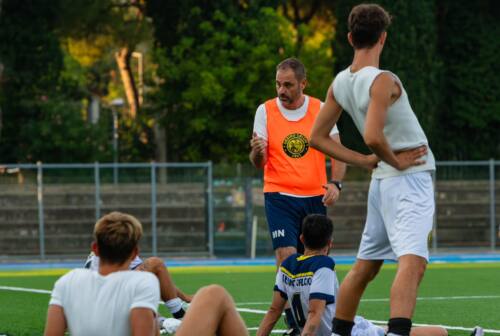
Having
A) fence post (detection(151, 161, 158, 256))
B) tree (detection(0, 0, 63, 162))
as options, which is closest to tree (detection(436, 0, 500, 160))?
tree (detection(0, 0, 63, 162))

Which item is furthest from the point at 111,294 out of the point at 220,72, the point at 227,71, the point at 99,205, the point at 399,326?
the point at 220,72

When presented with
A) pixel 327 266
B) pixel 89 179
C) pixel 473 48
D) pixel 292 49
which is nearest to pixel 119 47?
pixel 292 49

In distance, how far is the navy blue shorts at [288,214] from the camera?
10.0 m

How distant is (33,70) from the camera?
40844 mm

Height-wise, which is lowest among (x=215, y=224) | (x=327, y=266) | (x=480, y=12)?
(x=215, y=224)

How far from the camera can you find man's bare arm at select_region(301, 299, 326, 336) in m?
8.41

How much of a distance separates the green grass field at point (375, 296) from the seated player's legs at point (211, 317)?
11.7 feet

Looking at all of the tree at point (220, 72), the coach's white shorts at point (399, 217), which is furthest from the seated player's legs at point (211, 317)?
the tree at point (220, 72)

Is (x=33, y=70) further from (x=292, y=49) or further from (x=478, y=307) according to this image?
(x=478, y=307)

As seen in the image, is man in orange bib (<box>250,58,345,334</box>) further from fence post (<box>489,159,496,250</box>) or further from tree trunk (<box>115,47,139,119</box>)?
tree trunk (<box>115,47,139,119</box>)

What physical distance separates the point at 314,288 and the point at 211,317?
1.75m

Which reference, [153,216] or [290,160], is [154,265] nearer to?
[290,160]

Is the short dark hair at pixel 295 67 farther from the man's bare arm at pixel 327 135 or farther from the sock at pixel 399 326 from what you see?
the sock at pixel 399 326

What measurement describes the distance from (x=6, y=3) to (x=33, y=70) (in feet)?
7.22
